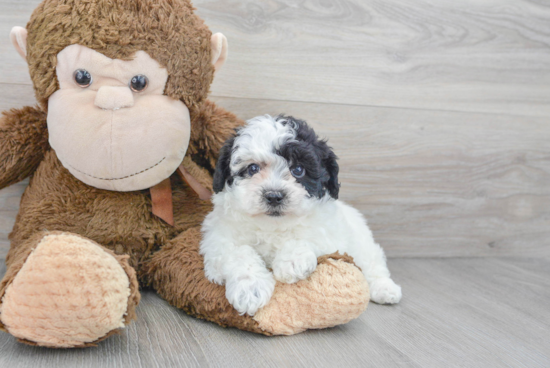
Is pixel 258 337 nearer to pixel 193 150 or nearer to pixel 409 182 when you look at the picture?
pixel 193 150

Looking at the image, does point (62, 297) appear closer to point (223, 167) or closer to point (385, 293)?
point (223, 167)

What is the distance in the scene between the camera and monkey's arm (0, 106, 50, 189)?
1.44 meters

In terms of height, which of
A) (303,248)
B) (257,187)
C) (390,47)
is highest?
(390,47)

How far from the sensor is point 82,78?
1309 millimetres

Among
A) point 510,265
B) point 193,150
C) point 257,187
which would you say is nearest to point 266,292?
point 257,187

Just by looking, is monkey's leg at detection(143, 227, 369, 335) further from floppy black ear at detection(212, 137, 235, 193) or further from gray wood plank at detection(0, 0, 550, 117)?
gray wood plank at detection(0, 0, 550, 117)

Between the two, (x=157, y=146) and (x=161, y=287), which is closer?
(x=157, y=146)

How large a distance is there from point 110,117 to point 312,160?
1.89 ft

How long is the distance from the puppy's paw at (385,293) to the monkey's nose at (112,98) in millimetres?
993

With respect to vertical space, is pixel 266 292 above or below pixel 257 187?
below

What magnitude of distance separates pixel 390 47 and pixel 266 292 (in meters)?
1.29

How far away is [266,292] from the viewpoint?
1188 millimetres

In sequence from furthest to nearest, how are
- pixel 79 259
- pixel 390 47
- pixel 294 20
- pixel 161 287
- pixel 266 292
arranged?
pixel 390 47 < pixel 294 20 < pixel 161 287 < pixel 266 292 < pixel 79 259

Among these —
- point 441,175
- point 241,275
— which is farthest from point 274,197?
point 441,175
